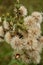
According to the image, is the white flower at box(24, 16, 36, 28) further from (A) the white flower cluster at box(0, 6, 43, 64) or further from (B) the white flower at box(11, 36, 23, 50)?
(B) the white flower at box(11, 36, 23, 50)

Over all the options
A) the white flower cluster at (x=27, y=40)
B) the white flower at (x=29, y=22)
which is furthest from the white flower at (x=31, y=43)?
the white flower at (x=29, y=22)

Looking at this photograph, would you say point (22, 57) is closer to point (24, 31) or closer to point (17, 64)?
point (17, 64)

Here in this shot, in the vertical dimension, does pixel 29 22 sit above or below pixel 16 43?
above

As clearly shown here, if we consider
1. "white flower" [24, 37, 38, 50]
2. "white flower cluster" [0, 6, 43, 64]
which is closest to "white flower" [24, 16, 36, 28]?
"white flower cluster" [0, 6, 43, 64]

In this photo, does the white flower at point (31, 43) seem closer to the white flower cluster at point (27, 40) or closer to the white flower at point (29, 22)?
the white flower cluster at point (27, 40)

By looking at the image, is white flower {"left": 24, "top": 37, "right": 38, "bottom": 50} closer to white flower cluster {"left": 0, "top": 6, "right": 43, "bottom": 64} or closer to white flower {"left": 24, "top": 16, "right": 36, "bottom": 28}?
white flower cluster {"left": 0, "top": 6, "right": 43, "bottom": 64}

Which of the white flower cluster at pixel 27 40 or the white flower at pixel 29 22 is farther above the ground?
the white flower at pixel 29 22

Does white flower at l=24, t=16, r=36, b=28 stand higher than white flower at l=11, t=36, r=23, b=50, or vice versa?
white flower at l=24, t=16, r=36, b=28

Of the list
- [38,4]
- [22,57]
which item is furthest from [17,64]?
[38,4]
